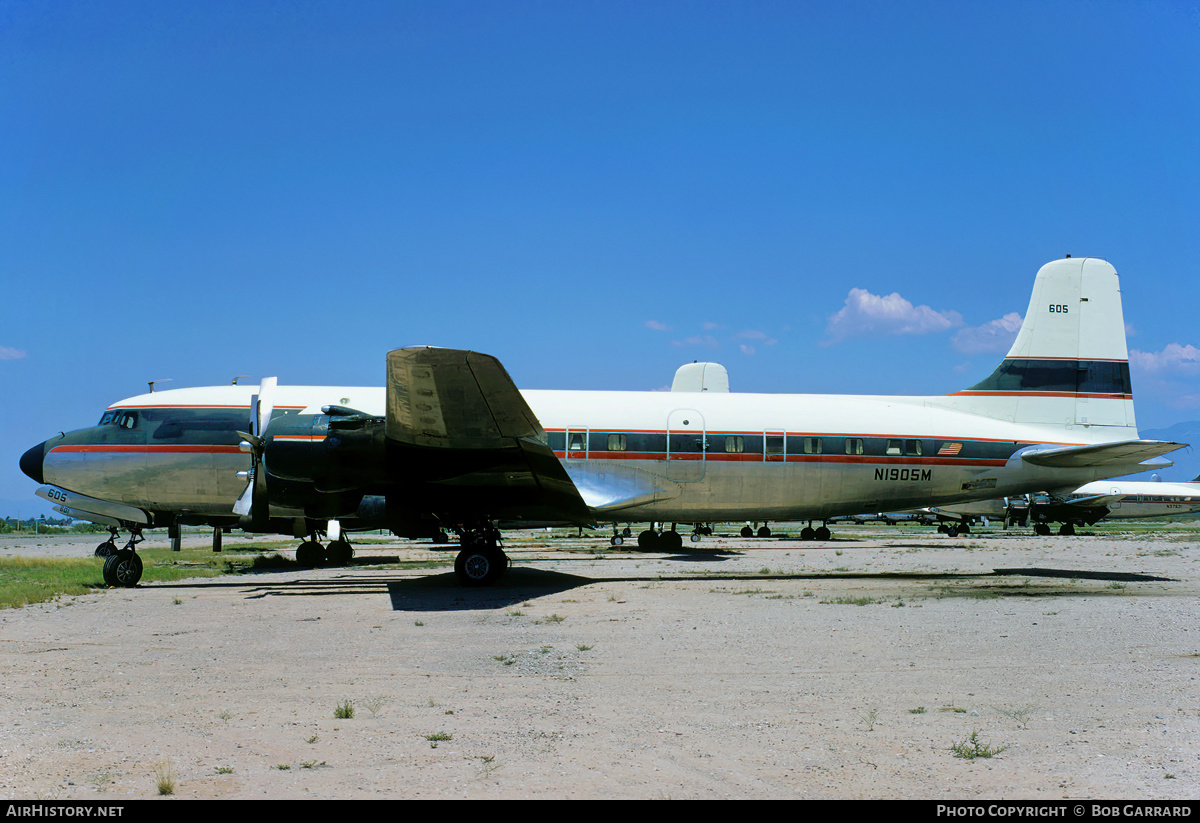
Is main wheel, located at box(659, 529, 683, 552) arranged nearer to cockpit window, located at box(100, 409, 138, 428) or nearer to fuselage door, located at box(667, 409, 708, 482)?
fuselage door, located at box(667, 409, 708, 482)

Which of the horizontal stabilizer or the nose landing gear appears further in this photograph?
the horizontal stabilizer

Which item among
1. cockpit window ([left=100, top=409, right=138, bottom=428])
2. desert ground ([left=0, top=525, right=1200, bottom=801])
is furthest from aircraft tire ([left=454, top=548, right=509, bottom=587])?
cockpit window ([left=100, top=409, right=138, bottom=428])

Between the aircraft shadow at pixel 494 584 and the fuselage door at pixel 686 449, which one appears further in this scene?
the fuselage door at pixel 686 449

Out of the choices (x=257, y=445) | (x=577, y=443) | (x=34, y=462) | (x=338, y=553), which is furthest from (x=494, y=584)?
(x=34, y=462)

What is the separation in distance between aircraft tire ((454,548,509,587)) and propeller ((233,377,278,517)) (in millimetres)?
4085

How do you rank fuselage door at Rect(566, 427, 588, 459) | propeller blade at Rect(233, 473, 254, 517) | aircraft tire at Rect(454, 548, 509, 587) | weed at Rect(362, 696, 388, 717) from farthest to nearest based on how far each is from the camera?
fuselage door at Rect(566, 427, 588, 459) → propeller blade at Rect(233, 473, 254, 517) → aircraft tire at Rect(454, 548, 509, 587) → weed at Rect(362, 696, 388, 717)

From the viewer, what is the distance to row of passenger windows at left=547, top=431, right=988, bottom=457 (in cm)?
1764

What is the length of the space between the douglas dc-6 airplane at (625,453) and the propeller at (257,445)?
45mm

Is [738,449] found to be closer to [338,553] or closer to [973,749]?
[338,553]

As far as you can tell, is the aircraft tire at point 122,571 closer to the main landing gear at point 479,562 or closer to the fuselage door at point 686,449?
the main landing gear at point 479,562

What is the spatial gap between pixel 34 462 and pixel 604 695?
51.7 feet

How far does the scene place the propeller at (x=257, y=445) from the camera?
1462 cm

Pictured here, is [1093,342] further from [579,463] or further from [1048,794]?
[1048,794]

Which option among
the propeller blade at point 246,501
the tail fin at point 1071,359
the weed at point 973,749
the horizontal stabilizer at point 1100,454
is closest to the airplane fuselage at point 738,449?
the horizontal stabilizer at point 1100,454
